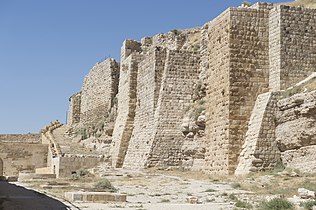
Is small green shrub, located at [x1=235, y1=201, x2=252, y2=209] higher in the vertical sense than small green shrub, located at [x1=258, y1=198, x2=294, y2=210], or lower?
lower

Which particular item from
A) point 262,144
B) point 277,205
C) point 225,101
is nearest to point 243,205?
point 277,205

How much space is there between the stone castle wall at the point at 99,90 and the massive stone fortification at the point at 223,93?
266 inches

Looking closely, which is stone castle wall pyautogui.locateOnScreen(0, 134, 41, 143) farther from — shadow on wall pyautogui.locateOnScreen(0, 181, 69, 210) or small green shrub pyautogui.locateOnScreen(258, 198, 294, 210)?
small green shrub pyautogui.locateOnScreen(258, 198, 294, 210)

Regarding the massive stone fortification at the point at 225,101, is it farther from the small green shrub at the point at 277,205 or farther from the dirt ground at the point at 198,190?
the small green shrub at the point at 277,205

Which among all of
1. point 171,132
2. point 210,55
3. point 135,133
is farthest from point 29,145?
point 210,55

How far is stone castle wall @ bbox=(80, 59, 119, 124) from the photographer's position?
34656 mm

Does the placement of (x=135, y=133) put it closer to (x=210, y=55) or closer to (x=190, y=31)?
(x=210, y=55)

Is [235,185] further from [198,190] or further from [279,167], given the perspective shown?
[279,167]

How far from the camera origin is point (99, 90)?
3650 centimetres

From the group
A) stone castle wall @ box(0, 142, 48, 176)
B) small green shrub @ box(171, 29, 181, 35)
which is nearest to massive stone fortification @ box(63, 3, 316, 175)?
small green shrub @ box(171, 29, 181, 35)

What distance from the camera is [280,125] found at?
61.0 ft

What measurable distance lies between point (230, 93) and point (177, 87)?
4.99 m

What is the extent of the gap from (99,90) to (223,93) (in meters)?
17.1

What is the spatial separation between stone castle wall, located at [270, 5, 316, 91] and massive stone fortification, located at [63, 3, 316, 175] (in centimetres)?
3
